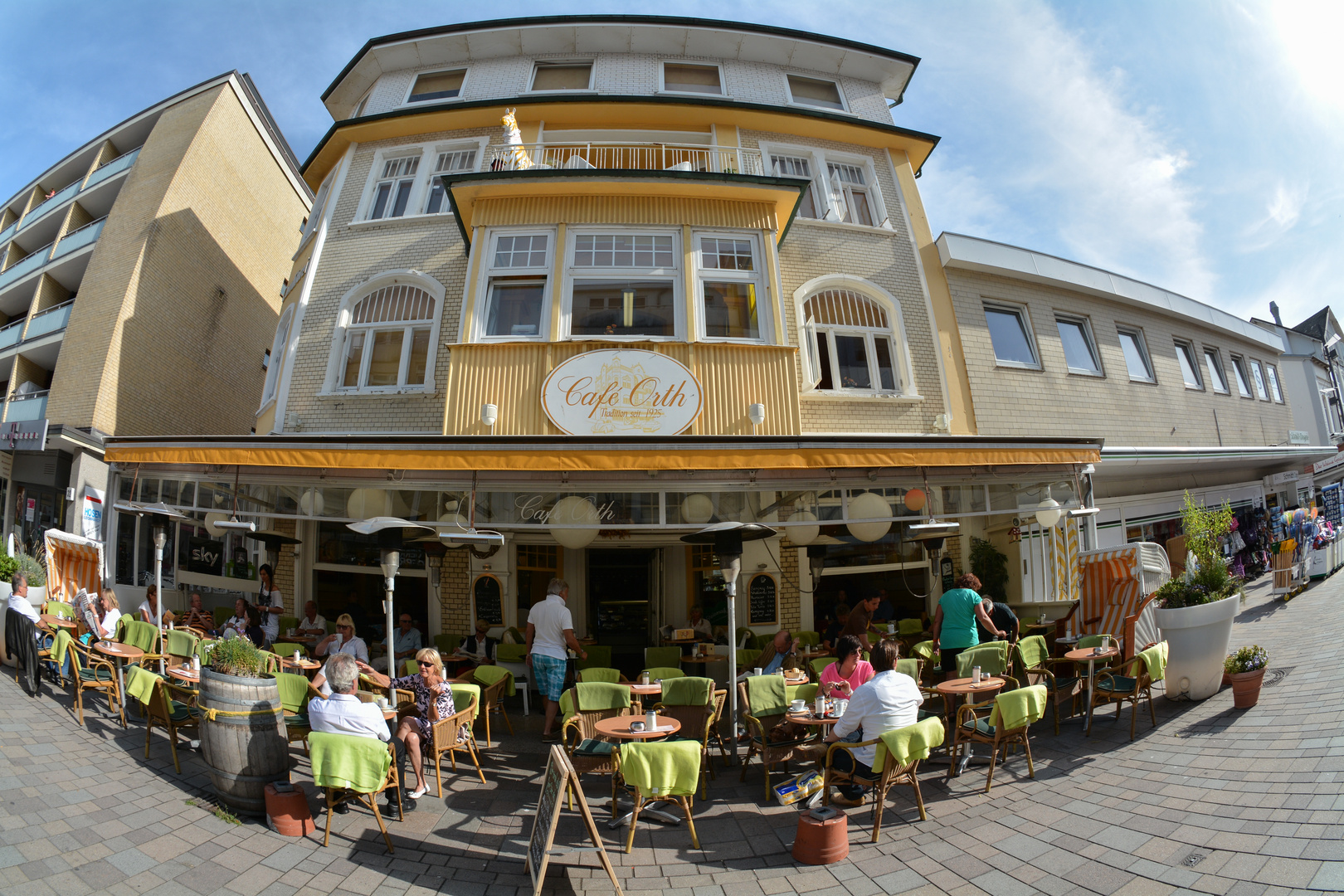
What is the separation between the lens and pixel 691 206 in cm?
1078

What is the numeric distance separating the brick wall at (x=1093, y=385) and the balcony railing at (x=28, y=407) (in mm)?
22037

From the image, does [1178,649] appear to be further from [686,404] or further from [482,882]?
[482,882]

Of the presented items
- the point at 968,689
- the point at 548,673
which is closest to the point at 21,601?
the point at 548,673

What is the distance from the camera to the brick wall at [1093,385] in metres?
12.0

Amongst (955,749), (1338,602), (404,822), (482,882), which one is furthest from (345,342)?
(1338,602)

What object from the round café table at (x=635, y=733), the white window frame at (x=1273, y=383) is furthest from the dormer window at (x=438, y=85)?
the white window frame at (x=1273, y=383)

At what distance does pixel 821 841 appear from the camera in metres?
4.50

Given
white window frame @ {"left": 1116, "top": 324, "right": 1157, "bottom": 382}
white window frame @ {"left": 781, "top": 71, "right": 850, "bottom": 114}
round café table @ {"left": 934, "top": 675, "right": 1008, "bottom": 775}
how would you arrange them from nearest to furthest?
1. round café table @ {"left": 934, "top": 675, "right": 1008, "bottom": 775}
2. white window frame @ {"left": 781, "top": 71, "right": 850, "bottom": 114}
3. white window frame @ {"left": 1116, "top": 324, "right": 1157, "bottom": 382}

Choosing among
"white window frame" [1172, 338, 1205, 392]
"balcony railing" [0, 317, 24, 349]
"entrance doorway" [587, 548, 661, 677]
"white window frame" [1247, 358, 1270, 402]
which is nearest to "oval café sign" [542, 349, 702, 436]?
"entrance doorway" [587, 548, 661, 677]

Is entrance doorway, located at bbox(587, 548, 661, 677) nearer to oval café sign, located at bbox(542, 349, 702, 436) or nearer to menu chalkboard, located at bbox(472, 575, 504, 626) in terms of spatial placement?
menu chalkboard, located at bbox(472, 575, 504, 626)

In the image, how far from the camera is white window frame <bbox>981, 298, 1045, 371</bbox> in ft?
40.3

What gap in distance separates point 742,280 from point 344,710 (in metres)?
8.39

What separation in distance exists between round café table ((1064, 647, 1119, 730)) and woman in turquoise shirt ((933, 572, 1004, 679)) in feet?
2.91

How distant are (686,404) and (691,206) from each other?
3932 mm
